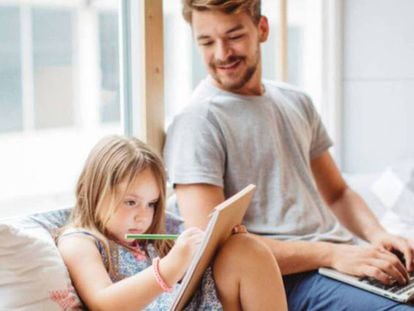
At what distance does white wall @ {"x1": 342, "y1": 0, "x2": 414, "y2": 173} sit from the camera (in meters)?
2.54

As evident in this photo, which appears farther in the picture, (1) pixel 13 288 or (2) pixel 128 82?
(2) pixel 128 82

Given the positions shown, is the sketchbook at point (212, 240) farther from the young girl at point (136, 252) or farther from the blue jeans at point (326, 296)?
the blue jeans at point (326, 296)

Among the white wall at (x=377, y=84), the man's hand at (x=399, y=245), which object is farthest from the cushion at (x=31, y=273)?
the white wall at (x=377, y=84)

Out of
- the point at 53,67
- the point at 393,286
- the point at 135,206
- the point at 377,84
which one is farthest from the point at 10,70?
the point at 377,84

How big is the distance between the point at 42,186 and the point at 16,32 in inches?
16.0

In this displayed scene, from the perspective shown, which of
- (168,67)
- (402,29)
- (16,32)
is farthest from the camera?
(402,29)

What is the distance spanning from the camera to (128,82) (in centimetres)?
187

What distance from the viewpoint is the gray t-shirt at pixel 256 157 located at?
1.65 meters

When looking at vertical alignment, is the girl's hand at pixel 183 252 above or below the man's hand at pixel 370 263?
above

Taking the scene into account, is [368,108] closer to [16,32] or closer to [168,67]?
[168,67]

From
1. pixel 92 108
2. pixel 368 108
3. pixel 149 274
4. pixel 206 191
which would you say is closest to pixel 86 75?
pixel 92 108

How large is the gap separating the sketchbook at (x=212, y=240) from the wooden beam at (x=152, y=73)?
20.3 inches

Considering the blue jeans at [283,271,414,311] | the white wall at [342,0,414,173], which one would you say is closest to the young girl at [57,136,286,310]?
the blue jeans at [283,271,414,311]

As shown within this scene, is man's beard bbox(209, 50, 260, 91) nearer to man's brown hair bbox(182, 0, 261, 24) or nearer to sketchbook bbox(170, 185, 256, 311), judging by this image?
man's brown hair bbox(182, 0, 261, 24)
